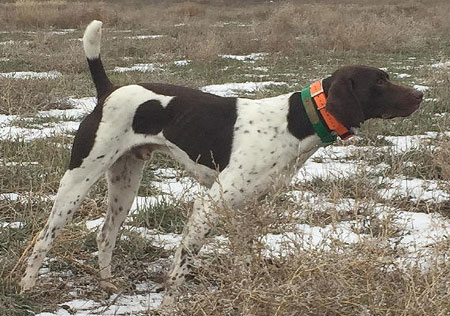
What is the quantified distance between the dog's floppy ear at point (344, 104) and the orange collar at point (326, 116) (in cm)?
3

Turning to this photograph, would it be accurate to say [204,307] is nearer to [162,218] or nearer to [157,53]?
[162,218]

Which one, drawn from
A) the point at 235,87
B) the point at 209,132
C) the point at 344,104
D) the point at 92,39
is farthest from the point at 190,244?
the point at 235,87

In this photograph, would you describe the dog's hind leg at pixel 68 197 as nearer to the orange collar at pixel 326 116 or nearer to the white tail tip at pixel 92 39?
the white tail tip at pixel 92 39

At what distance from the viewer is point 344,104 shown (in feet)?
10.6

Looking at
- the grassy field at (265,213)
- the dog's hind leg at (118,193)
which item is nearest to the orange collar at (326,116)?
the grassy field at (265,213)

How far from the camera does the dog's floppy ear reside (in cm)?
322

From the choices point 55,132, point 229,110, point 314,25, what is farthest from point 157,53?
point 229,110

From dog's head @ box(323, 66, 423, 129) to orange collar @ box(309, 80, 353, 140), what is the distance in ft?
0.10

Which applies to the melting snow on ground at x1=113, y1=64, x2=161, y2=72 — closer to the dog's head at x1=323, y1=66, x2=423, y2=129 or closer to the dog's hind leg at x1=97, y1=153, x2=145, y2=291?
the dog's hind leg at x1=97, y1=153, x2=145, y2=291

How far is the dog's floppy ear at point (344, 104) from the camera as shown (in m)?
3.22

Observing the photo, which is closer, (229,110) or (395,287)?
(395,287)

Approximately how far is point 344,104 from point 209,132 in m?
0.74

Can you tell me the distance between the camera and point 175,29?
19547 mm

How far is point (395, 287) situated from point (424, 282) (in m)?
0.12
